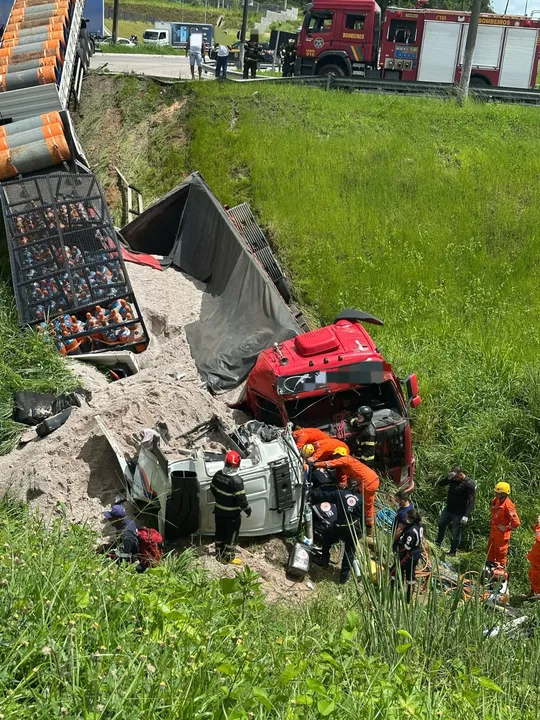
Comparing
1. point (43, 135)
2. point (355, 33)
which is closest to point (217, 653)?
point (43, 135)

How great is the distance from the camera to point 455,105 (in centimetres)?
2072

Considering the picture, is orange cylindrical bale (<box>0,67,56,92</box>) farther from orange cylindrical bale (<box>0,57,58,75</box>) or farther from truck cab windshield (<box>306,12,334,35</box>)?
truck cab windshield (<box>306,12,334,35</box>)

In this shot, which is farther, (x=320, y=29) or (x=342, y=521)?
(x=320, y=29)

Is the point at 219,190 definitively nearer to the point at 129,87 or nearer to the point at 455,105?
the point at 129,87

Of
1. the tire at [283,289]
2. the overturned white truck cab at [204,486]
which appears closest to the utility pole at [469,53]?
the tire at [283,289]

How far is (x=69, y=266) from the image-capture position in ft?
39.6

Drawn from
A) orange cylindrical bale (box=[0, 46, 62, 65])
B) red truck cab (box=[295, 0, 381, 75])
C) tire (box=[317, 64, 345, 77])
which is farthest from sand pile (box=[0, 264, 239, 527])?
red truck cab (box=[295, 0, 381, 75])

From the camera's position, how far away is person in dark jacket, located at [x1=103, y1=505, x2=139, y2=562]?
6938 millimetres

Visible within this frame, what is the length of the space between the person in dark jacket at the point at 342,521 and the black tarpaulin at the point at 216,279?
333 cm

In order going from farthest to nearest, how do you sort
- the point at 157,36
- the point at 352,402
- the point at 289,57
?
the point at 157,36
the point at 289,57
the point at 352,402

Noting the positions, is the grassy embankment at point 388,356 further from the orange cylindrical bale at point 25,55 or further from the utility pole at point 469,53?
the orange cylindrical bale at point 25,55

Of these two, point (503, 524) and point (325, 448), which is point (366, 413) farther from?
point (503, 524)

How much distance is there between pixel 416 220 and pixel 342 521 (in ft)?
31.2

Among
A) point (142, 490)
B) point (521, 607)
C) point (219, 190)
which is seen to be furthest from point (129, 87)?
point (521, 607)
